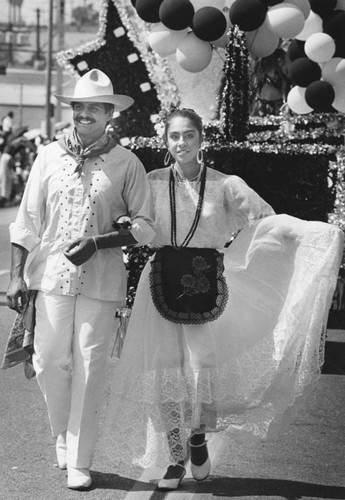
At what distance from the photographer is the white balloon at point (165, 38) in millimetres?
9484

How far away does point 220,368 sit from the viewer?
514 cm

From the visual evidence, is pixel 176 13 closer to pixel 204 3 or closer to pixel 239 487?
pixel 204 3

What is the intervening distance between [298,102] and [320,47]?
31.9 inches

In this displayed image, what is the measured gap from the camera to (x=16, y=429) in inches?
236

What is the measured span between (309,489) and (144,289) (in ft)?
4.03

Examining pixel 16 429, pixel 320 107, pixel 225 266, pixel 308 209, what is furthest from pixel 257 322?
pixel 320 107

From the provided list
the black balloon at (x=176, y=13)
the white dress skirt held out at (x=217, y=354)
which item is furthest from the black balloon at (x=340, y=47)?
the white dress skirt held out at (x=217, y=354)

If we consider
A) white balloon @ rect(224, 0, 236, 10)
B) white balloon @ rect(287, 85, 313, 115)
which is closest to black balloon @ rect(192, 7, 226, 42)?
white balloon @ rect(224, 0, 236, 10)

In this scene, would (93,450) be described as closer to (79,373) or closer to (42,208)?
(79,373)

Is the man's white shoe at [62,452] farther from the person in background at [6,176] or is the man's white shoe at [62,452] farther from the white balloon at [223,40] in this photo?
the person in background at [6,176]

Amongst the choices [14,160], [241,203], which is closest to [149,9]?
[241,203]

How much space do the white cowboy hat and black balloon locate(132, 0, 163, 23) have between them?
4092mm

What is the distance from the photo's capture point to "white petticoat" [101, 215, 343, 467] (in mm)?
5082

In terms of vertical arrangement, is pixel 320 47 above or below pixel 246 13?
below
